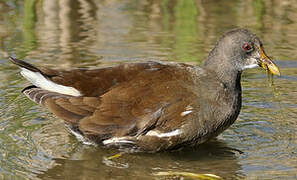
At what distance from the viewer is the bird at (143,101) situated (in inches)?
232

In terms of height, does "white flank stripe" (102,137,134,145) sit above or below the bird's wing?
below

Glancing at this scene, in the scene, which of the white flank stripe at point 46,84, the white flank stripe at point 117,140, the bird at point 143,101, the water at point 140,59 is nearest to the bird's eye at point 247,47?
the bird at point 143,101

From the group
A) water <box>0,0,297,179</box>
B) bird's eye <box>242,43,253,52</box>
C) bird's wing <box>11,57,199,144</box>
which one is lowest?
water <box>0,0,297,179</box>

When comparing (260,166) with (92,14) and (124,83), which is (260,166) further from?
(92,14)

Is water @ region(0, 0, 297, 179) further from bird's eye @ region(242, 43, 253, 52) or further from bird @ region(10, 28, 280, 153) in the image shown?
bird's eye @ region(242, 43, 253, 52)

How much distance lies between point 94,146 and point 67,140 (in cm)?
34

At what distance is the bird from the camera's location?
5.89 m

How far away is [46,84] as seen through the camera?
608 cm

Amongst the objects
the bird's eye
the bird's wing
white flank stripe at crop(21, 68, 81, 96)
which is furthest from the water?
the bird's eye

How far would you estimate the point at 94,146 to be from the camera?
6285 millimetres

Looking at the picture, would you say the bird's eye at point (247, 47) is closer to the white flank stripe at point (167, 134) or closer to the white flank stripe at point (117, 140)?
the white flank stripe at point (167, 134)

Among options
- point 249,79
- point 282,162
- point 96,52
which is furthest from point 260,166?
point 96,52

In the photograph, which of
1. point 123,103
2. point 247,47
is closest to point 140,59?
point 247,47

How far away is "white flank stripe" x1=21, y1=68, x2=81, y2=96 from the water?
1.91ft
